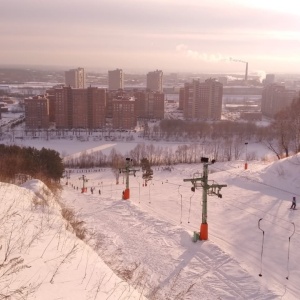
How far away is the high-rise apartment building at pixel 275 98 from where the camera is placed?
39.9 meters

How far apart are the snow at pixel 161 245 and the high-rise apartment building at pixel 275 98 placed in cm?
3009

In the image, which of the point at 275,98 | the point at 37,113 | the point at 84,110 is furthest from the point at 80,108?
the point at 275,98

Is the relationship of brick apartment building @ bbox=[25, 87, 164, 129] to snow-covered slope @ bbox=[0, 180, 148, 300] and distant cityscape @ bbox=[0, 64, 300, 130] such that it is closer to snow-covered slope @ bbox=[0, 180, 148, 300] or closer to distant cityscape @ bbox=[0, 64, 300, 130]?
distant cityscape @ bbox=[0, 64, 300, 130]

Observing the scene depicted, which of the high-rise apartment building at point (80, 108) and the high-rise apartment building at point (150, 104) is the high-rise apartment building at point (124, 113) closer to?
the high-rise apartment building at point (80, 108)

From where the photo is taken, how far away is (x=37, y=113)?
100ft

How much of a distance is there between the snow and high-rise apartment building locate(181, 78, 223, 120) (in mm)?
25475

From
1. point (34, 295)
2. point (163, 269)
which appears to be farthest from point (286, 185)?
point (34, 295)

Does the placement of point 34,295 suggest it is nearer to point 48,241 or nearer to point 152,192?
point 48,241

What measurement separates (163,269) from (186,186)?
754 centimetres

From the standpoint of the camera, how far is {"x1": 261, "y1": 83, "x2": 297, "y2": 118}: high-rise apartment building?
3994cm

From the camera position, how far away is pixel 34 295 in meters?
2.47

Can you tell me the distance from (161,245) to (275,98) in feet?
126

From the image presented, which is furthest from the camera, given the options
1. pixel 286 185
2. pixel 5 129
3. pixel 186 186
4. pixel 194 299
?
pixel 5 129

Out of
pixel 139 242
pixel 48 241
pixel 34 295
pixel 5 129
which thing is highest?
pixel 34 295
